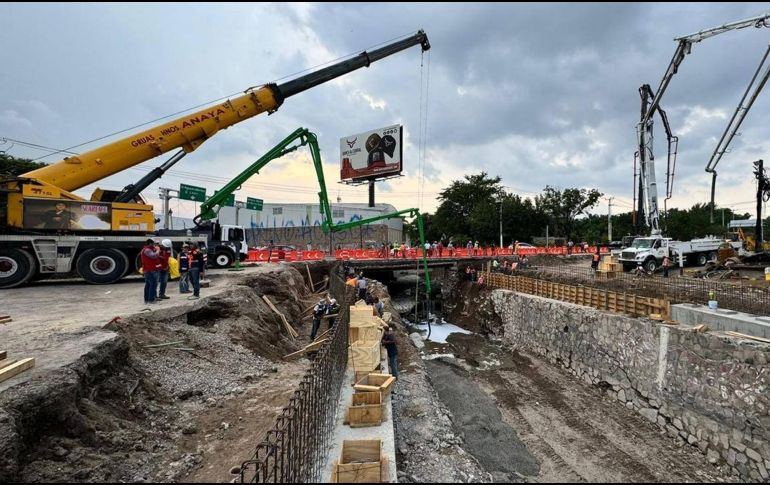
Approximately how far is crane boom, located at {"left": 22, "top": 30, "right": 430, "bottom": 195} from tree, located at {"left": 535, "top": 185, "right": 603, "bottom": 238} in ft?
128

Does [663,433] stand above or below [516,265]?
below

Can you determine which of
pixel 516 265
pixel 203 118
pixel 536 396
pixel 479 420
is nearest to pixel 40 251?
pixel 203 118

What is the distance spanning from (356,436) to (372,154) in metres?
37.4

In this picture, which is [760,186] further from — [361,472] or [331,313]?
[361,472]

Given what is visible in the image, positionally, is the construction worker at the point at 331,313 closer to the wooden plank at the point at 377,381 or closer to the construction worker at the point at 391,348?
the construction worker at the point at 391,348

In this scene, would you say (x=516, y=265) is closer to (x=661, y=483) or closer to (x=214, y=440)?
(x=661, y=483)

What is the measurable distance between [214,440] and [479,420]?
7.13 metres

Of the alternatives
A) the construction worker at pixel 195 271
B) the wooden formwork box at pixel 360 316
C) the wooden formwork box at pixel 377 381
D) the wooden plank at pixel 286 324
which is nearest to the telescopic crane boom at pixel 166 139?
the construction worker at pixel 195 271

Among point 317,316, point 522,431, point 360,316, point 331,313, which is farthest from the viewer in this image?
→ point 331,313

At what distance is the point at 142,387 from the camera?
587 centimetres

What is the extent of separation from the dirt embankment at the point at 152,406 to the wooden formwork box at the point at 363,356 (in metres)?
1.16

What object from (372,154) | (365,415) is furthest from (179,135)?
(372,154)

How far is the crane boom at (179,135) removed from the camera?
40.8 ft

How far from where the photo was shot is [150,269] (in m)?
9.21
